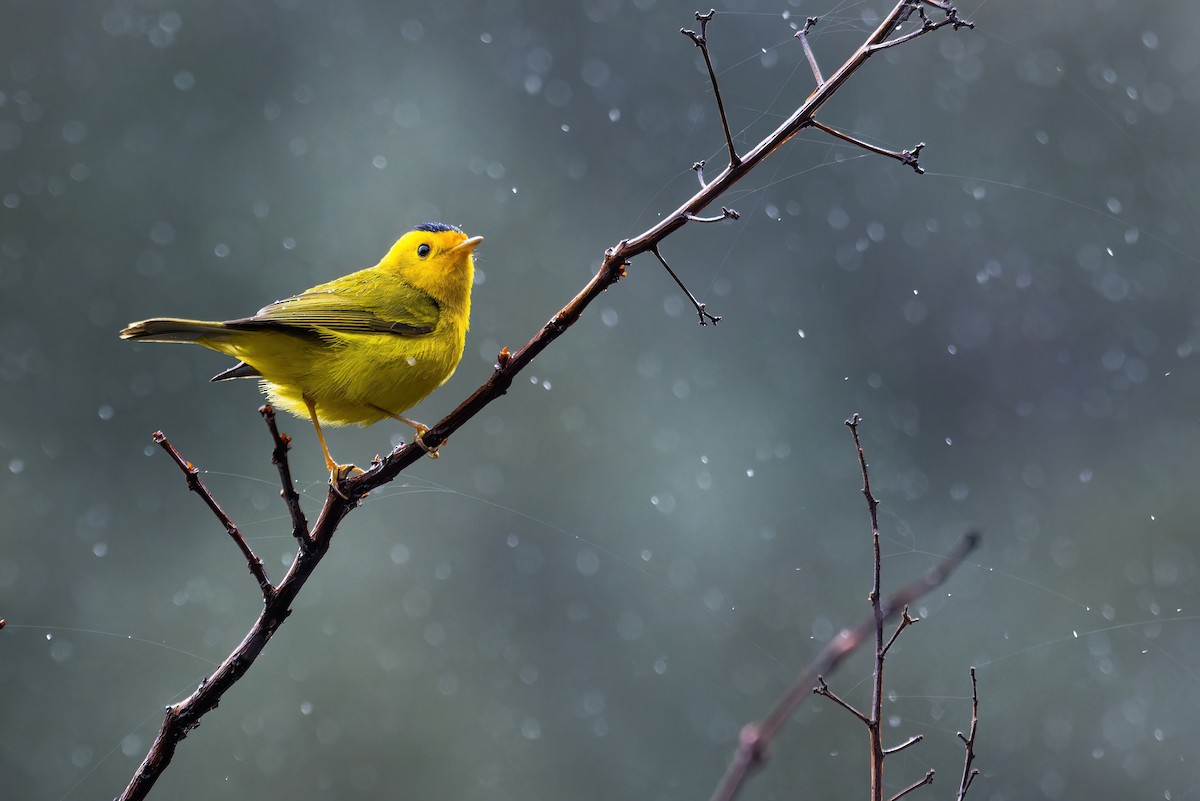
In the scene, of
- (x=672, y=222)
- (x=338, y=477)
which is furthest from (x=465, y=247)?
(x=672, y=222)

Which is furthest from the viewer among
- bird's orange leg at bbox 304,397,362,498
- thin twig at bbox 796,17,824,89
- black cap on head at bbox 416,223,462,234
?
black cap on head at bbox 416,223,462,234

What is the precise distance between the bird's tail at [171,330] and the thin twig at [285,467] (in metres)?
A: 0.57

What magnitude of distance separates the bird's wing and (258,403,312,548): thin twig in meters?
0.94

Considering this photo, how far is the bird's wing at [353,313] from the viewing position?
2525mm

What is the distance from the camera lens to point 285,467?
4.91ft

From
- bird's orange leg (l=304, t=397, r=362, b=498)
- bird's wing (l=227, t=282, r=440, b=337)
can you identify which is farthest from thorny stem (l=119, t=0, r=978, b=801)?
bird's wing (l=227, t=282, r=440, b=337)

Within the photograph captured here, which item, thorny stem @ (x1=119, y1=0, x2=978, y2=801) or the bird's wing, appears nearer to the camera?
thorny stem @ (x1=119, y1=0, x2=978, y2=801)

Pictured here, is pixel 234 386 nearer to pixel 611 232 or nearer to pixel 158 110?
pixel 158 110

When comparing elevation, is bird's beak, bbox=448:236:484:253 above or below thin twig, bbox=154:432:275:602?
above

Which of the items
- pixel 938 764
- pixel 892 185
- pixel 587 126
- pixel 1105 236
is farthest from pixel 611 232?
pixel 938 764

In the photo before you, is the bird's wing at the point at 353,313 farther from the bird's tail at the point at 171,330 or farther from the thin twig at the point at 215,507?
the thin twig at the point at 215,507

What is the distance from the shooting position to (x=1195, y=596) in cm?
740

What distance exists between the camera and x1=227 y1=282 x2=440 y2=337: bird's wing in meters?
2.53

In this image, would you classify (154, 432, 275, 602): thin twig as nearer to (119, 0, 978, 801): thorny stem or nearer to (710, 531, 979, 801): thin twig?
(119, 0, 978, 801): thorny stem
